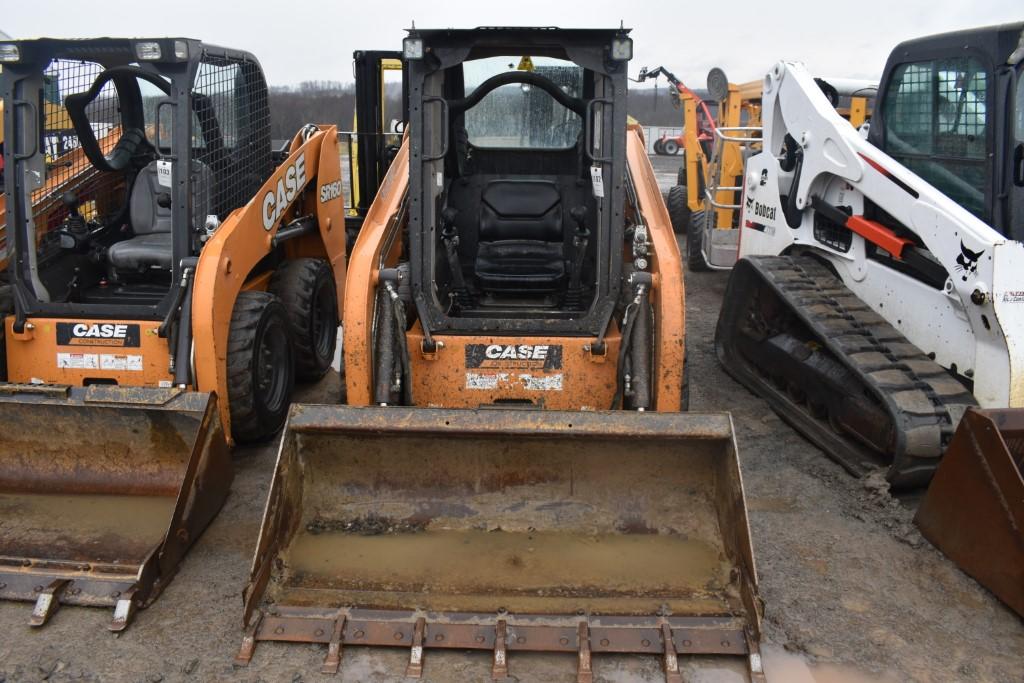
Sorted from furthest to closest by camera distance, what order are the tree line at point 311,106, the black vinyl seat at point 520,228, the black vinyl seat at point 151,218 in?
1. the tree line at point 311,106
2. the black vinyl seat at point 520,228
3. the black vinyl seat at point 151,218

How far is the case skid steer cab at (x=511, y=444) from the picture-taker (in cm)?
325

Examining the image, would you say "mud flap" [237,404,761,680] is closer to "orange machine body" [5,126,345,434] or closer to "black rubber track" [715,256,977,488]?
"orange machine body" [5,126,345,434]

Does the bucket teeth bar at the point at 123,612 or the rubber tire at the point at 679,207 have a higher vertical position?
the rubber tire at the point at 679,207

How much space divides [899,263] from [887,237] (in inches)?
7.1

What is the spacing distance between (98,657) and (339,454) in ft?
3.86

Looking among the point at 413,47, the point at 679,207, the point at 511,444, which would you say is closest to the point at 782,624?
the point at 511,444

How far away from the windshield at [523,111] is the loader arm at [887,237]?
1.70m

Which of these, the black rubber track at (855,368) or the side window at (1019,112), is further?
the side window at (1019,112)

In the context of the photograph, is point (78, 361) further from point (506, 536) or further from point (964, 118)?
point (964, 118)

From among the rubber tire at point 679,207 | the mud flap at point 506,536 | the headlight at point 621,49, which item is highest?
the headlight at point 621,49

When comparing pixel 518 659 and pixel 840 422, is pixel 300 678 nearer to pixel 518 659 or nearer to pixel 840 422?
pixel 518 659

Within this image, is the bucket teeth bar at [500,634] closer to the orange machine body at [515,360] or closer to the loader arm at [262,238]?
the orange machine body at [515,360]

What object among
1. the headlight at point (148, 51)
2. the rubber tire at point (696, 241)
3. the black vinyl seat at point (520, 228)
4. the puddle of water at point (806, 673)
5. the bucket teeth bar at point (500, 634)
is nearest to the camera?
the bucket teeth bar at point (500, 634)

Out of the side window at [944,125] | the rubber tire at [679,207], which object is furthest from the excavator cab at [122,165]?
the rubber tire at [679,207]
